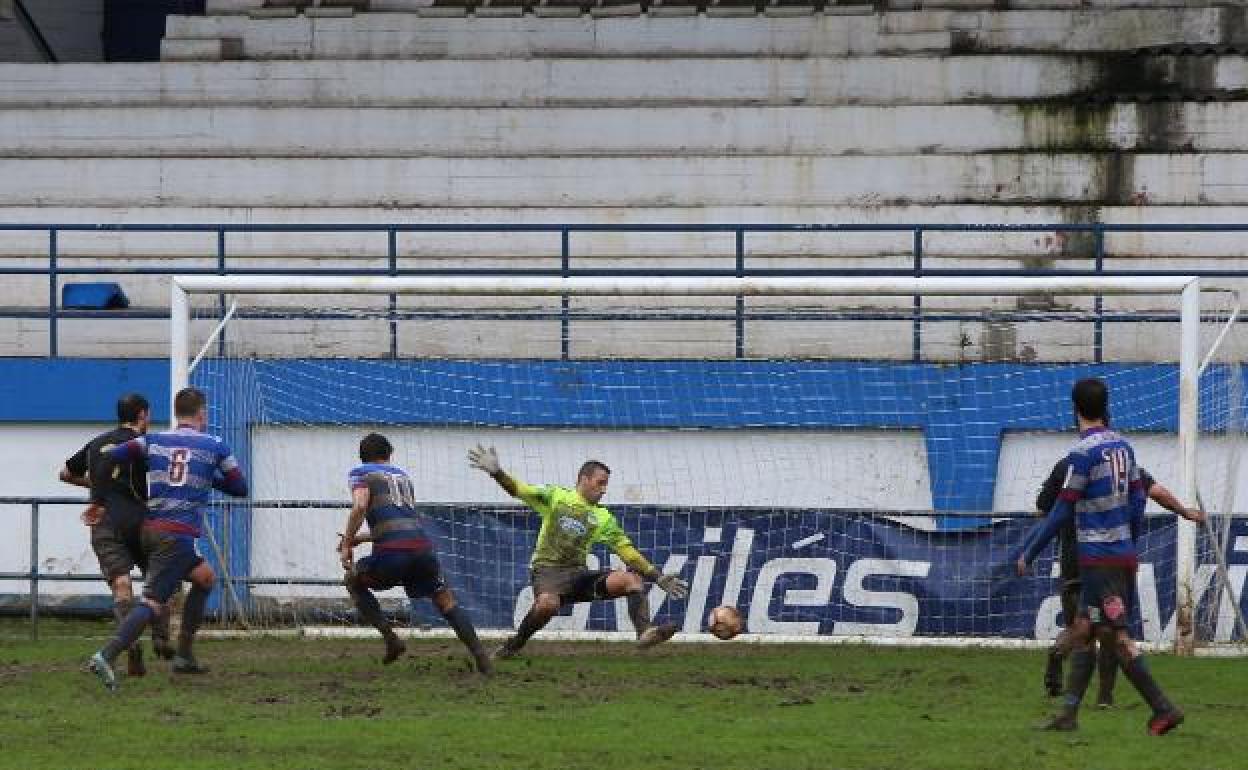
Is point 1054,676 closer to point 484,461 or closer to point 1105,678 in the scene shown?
point 1105,678

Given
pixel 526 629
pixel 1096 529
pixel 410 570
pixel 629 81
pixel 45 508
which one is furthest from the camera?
pixel 629 81

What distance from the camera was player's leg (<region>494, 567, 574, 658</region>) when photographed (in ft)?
50.5

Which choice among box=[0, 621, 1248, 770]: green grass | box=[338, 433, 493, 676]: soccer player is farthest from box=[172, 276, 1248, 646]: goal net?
box=[338, 433, 493, 676]: soccer player

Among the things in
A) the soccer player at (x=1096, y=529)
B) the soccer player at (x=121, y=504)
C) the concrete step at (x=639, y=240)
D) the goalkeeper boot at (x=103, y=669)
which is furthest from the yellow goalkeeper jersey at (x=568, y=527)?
the concrete step at (x=639, y=240)

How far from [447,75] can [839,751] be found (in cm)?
1527

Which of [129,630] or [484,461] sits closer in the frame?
[129,630]

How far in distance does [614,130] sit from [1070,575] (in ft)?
39.0

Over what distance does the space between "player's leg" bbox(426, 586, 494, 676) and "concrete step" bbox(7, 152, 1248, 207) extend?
10152mm

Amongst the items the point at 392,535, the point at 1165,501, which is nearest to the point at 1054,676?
the point at 1165,501

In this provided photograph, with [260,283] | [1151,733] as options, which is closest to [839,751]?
[1151,733]

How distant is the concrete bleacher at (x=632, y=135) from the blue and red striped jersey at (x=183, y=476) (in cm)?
917

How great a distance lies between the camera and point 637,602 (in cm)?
1577

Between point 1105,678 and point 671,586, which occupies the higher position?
point 671,586

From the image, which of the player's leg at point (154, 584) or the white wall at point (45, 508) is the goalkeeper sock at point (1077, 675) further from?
the white wall at point (45, 508)
